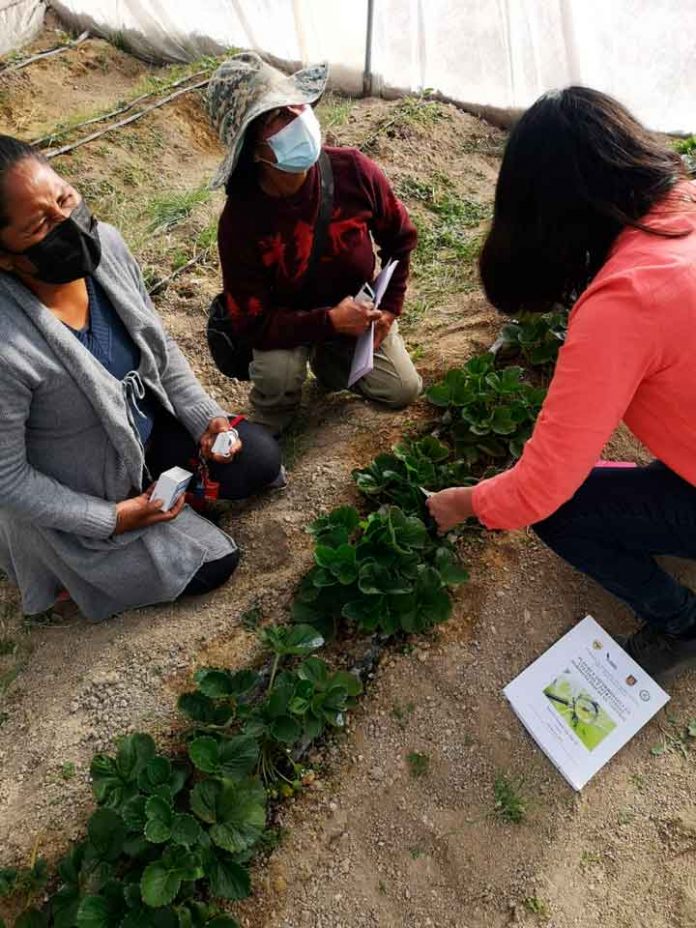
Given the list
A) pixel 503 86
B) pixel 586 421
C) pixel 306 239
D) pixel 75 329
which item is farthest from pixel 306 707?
pixel 503 86

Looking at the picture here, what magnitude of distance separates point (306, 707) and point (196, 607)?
69 centimetres

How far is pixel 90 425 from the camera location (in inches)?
78.2

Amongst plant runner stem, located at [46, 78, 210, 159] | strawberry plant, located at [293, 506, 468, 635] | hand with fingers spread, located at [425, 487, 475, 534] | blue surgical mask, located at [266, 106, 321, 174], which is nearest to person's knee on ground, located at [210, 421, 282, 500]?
strawberry plant, located at [293, 506, 468, 635]

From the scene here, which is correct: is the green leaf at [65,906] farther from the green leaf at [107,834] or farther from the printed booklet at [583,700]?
the printed booklet at [583,700]

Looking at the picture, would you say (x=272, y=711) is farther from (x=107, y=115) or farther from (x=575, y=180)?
(x=107, y=115)

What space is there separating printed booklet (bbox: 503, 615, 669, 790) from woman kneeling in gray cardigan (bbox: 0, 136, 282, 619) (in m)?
1.10

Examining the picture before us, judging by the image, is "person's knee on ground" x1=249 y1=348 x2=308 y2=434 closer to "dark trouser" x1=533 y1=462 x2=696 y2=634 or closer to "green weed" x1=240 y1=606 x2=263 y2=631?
"green weed" x1=240 y1=606 x2=263 y2=631

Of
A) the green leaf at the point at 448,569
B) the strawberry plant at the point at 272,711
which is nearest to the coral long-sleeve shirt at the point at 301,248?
the green leaf at the point at 448,569

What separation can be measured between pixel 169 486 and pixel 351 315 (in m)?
0.94

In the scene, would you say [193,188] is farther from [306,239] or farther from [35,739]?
[35,739]

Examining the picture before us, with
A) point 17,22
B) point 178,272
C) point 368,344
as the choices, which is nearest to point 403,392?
point 368,344

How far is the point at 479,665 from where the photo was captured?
2.09m

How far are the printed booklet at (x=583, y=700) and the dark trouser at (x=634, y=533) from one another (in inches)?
7.1

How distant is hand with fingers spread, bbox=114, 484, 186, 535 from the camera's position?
2.10 m
